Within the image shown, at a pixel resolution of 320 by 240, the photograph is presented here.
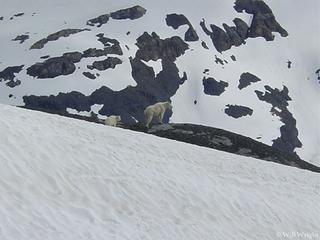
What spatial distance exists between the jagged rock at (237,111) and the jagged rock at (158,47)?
23.9 meters

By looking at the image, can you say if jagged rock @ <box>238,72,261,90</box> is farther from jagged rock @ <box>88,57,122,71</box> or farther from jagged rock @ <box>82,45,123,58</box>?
jagged rock @ <box>88,57,122,71</box>

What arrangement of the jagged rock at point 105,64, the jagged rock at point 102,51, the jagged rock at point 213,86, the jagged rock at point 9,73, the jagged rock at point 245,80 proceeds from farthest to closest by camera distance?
the jagged rock at point 245,80, the jagged rock at point 213,86, the jagged rock at point 102,51, the jagged rock at point 105,64, the jagged rock at point 9,73

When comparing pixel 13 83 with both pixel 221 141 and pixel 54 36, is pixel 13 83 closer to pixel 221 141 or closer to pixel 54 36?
pixel 54 36

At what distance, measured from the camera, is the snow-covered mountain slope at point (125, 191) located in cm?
1838

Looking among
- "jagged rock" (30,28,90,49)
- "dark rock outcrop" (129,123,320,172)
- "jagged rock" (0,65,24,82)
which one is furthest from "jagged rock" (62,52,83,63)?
"dark rock outcrop" (129,123,320,172)

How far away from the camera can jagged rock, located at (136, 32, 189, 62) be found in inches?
7259

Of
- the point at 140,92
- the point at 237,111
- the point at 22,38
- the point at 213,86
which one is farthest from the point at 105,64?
the point at 237,111

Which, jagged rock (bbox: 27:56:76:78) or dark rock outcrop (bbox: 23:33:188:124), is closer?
dark rock outcrop (bbox: 23:33:188:124)

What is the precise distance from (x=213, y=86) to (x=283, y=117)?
69.3 ft

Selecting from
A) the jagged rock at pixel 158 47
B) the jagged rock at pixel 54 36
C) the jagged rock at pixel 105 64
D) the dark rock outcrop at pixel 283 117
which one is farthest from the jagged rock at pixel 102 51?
the dark rock outcrop at pixel 283 117

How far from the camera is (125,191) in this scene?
21.2 metres

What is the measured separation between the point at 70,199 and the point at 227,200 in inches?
243

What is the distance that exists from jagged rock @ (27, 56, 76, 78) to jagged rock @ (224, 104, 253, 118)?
139 ft

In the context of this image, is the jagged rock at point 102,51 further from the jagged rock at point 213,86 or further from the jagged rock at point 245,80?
the jagged rock at point 245,80
